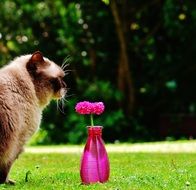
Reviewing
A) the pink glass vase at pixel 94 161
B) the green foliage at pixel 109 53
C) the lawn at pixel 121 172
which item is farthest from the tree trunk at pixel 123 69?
the pink glass vase at pixel 94 161

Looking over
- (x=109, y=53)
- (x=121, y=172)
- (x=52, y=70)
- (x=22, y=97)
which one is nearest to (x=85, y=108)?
(x=52, y=70)

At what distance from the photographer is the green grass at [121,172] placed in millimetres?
6801

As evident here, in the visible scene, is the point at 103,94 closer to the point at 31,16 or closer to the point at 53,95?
the point at 31,16

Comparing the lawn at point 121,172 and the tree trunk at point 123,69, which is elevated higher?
the tree trunk at point 123,69

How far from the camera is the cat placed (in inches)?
268

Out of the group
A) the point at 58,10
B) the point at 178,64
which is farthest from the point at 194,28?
the point at 58,10

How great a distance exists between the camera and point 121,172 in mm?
8211

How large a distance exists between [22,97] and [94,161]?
104 cm

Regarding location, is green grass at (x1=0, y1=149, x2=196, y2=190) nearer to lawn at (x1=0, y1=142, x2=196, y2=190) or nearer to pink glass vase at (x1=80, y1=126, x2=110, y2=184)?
lawn at (x1=0, y1=142, x2=196, y2=190)

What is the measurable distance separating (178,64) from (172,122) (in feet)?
5.37

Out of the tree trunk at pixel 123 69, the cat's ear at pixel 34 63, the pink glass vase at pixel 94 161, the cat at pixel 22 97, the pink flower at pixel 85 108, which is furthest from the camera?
the tree trunk at pixel 123 69

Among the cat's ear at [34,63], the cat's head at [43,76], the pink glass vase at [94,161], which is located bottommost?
the pink glass vase at [94,161]

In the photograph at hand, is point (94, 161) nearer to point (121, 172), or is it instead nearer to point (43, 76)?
point (43, 76)

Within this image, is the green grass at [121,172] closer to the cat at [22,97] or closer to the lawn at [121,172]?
the lawn at [121,172]
